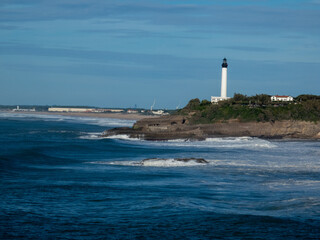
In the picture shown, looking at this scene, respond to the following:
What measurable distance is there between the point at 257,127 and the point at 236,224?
4746 cm

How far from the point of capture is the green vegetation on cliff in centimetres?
6550

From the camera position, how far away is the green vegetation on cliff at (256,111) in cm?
6550

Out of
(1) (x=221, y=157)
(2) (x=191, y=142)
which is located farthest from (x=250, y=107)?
(1) (x=221, y=157)

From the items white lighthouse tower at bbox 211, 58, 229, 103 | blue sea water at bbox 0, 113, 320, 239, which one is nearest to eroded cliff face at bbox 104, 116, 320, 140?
white lighthouse tower at bbox 211, 58, 229, 103

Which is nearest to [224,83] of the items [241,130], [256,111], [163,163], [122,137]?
[256,111]

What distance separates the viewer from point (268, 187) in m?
24.7

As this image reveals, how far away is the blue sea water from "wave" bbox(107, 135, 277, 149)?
505 inches

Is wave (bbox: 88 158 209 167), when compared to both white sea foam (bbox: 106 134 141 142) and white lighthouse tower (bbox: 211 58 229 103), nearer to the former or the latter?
white sea foam (bbox: 106 134 141 142)

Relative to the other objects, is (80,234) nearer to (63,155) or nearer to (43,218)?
(43,218)

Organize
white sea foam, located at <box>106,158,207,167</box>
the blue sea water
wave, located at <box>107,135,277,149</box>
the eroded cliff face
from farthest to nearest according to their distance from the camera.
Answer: the eroded cliff face < wave, located at <box>107,135,277,149</box> < white sea foam, located at <box>106,158,207,167</box> < the blue sea water

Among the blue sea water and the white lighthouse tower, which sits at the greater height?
the white lighthouse tower

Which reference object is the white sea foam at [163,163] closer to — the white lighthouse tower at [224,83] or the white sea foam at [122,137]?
the white sea foam at [122,137]

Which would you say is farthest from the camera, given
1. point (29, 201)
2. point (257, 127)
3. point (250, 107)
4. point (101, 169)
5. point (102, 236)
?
A: point (250, 107)

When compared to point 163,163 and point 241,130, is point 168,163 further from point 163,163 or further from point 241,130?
point 241,130
